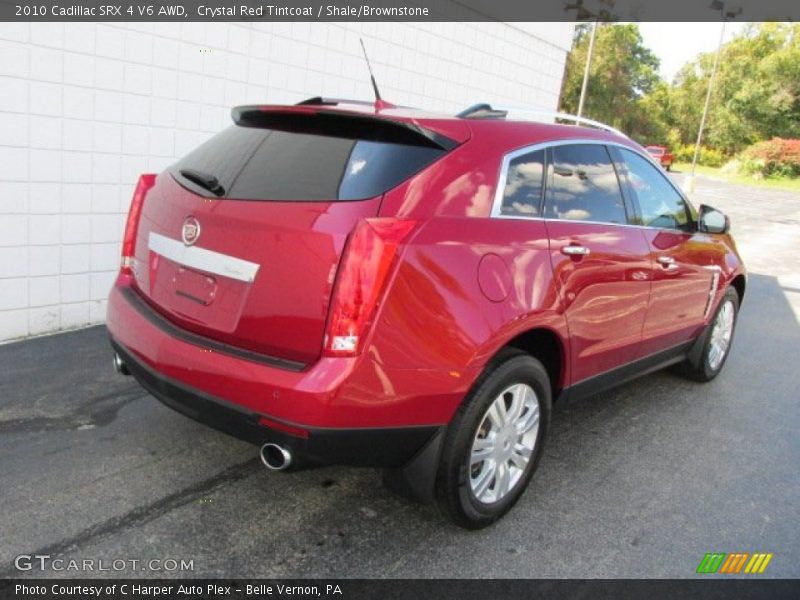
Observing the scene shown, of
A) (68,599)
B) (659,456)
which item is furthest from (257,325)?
(659,456)

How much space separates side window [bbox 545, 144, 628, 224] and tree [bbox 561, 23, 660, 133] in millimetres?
49971

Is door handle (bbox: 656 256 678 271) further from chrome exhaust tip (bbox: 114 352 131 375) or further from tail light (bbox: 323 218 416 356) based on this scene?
chrome exhaust tip (bbox: 114 352 131 375)

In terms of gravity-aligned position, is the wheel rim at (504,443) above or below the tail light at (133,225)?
below

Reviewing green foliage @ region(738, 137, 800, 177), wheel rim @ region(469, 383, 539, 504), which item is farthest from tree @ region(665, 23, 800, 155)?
wheel rim @ region(469, 383, 539, 504)

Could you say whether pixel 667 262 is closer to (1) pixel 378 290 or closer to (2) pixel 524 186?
A: (2) pixel 524 186

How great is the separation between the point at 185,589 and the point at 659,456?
103 inches

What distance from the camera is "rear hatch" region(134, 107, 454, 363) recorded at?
7.97 ft

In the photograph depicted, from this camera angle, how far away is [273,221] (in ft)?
8.27

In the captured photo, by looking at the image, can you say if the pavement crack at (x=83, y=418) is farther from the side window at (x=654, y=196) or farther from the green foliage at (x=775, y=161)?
the green foliage at (x=775, y=161)

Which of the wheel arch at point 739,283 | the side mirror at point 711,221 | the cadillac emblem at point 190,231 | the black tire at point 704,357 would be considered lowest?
the black tire at point 704,357

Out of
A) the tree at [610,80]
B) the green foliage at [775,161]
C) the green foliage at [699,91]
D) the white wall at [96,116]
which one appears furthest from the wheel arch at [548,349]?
the tree at [610,80]

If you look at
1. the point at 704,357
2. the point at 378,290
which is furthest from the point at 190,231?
the point at 704,357

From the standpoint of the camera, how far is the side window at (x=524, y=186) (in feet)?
9.54
